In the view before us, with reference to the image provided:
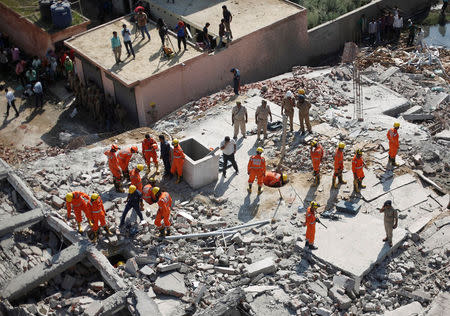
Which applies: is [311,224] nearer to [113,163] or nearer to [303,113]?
[303,113]

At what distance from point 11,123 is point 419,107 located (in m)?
15.1

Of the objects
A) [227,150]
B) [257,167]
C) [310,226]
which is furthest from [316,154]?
[310,226]

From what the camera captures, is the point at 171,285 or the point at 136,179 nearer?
the point at 171,285

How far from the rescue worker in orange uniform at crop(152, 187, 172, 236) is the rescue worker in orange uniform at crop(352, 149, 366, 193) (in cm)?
490

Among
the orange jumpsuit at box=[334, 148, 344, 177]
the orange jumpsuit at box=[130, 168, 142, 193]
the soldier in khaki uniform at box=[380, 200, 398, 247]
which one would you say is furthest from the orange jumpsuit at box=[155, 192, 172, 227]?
the soldier in khaki uniform at box=[380, 200, 398, 247]

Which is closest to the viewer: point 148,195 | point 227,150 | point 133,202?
point 133,202

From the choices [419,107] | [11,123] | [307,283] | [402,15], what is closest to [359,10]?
[402,15]

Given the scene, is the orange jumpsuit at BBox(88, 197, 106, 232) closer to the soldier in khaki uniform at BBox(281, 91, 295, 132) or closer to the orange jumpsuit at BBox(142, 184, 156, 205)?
the orange jumpsuit at BBox(142, 184, 156, 205)

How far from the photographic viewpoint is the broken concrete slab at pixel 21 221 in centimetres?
1524

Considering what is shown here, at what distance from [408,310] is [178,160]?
7034 millimetres

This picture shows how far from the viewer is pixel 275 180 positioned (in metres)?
17.0

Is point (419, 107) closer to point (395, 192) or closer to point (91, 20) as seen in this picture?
point (395, 192)

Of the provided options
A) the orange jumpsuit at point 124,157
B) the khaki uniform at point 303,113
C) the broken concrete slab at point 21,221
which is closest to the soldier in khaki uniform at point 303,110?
the khaki uniform at point 303,113

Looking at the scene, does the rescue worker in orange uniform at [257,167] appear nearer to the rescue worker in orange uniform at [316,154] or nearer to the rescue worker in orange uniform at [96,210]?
the rescue worker in orange uniform at [316,154]
